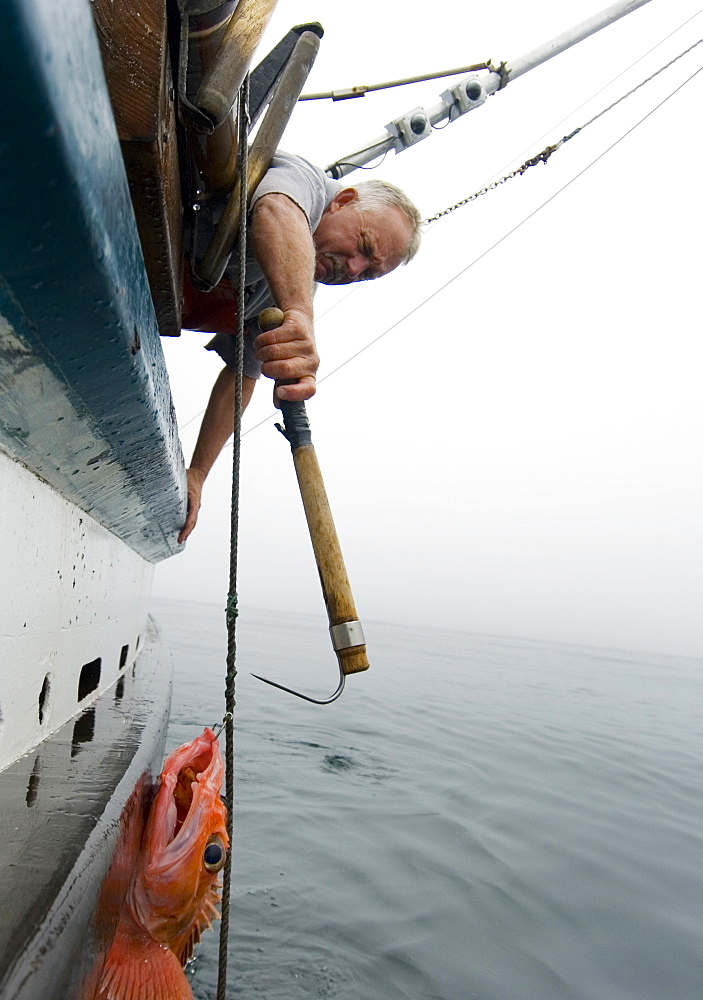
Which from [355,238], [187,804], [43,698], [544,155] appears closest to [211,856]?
[187,804]

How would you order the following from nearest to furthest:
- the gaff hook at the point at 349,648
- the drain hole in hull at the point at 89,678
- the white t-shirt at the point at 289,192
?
the gaff hook at the point at 349,648
the white t-shirt at the point at 289,192
the drain hole in hull at the point at 89,678

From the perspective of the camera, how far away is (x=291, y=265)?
5.78 ft

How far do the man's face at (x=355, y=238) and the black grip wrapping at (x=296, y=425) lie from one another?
39.4 inches

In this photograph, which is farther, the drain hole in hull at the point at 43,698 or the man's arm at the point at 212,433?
the man's arm at the point at 212,433

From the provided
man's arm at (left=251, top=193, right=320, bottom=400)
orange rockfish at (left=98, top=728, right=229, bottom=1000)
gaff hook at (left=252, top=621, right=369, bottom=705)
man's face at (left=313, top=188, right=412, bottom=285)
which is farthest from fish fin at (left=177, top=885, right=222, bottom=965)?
man's face at (left=313, top=188, right=412, bottom=285)

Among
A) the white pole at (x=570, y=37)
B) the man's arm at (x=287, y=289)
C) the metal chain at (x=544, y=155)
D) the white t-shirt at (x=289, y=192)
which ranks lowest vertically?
the man's arm at (x=287, y=289)

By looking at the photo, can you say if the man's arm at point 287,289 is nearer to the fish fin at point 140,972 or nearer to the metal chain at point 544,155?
the fish fin at point 140,972

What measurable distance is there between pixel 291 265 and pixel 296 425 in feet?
1.42

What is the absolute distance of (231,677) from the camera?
1.39 metres

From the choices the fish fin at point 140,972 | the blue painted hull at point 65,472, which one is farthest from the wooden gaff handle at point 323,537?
the fish fin at point 140,972

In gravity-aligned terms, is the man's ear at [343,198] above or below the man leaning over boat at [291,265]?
above

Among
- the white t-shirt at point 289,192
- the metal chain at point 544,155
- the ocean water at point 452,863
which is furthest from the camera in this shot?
the metal chain at point 544,155

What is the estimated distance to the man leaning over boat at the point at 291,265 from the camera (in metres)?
1.63

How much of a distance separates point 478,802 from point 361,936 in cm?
222
